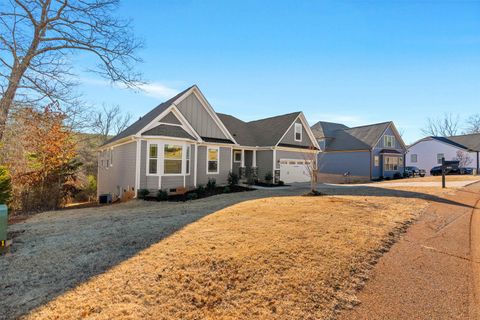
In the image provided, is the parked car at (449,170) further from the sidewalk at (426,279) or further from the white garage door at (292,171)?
the sidewalk at (426,279)

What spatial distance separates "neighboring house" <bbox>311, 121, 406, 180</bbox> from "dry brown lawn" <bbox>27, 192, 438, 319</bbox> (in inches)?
905

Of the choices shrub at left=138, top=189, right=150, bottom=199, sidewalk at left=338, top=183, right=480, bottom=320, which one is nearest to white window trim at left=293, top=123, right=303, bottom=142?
shrub at left=138, top=189, right=150, bottom=199

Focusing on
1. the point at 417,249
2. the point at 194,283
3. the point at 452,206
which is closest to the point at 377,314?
the point at 194,283

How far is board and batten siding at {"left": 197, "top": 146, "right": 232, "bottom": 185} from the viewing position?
16.2 m

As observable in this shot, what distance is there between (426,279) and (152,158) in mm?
12368

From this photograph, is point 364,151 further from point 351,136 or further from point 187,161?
point 187,161

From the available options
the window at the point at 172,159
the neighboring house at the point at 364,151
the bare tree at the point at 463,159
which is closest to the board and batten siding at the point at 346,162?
the neighboring house at the point at 364,151

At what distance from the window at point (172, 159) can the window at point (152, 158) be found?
467 millimetres

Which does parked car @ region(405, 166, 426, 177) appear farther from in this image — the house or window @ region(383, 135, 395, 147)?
the house

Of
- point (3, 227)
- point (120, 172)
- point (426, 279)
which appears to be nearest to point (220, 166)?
point (120, 172)

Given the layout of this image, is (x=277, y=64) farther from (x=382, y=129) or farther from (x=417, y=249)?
(x=382, y=129)

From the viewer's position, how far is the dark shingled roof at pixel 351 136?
27.9 metres

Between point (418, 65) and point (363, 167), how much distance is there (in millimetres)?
16261

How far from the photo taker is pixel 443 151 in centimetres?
3453
